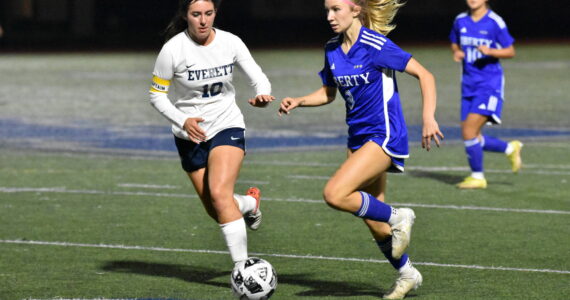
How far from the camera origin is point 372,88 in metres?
7.43

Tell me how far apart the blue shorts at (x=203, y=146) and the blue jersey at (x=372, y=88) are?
0.84 m

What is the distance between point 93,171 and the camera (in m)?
14.3

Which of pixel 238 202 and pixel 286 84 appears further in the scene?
pixel 286 84

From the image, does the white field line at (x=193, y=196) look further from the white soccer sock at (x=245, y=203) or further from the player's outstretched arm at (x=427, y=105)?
the player's outstretched arm at (x=427, y=105)

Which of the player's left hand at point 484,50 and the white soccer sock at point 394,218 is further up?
the white soccer sock at point 394,218

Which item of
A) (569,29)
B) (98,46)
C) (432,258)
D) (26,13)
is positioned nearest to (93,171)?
(432,258)

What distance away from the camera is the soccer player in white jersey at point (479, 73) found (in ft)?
42.4

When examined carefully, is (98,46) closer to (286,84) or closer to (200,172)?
(286,84)

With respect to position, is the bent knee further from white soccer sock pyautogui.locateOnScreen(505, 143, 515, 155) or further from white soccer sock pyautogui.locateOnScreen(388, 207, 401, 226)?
white soccer sock pyautogui.locateOnScreen(505, 143, 515, 155)

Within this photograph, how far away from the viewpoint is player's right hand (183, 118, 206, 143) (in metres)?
7.47

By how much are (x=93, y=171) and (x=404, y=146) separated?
24.7 feet

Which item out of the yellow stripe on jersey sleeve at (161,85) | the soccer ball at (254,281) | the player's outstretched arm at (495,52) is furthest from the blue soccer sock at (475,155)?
the soccer ball at (254,281)

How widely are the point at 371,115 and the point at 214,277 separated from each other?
1.81 metres

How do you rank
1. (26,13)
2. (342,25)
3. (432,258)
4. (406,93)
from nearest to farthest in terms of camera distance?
(342,25) < (432,258) < (406,93) < (26,13)
